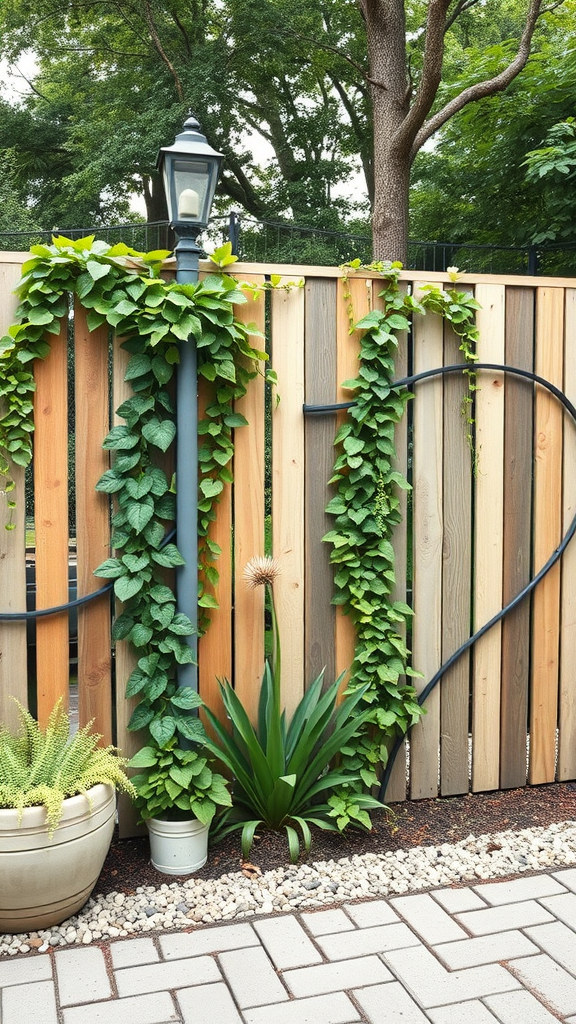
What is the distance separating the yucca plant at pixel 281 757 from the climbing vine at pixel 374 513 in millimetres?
110

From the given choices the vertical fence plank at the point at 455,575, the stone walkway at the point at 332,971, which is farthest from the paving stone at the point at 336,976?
the vertical fence plank at the point at 455,575

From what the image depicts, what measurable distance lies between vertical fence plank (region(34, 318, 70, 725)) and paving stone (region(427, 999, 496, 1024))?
1297 millimetres

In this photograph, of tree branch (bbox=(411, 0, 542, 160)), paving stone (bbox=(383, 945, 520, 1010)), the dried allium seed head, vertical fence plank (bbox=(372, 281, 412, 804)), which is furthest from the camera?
tree branch (bbox=(411, 0, 542, 160))

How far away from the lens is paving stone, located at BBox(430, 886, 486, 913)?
223 centimetres

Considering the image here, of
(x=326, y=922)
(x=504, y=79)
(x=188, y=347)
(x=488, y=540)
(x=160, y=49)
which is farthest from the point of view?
(x=160, y=49)

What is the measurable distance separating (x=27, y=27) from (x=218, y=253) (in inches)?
543

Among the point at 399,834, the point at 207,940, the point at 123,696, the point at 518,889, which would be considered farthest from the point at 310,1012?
the point at 123,696

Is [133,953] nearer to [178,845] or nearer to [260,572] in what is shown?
[178,845]

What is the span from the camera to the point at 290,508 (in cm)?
267

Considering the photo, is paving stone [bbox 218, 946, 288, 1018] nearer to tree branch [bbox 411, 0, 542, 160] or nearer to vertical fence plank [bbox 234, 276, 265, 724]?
vertical fence plank [bbox 234, 276, 265, 724]

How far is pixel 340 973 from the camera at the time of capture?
6.29 ft

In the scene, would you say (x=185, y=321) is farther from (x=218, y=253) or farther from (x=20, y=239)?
(x=20, y=239)

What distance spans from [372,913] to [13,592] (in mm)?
1347

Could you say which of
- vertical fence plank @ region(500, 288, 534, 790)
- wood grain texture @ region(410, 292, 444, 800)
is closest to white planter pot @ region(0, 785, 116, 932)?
wood grain texture @ region(410, 292, 444, 800)
